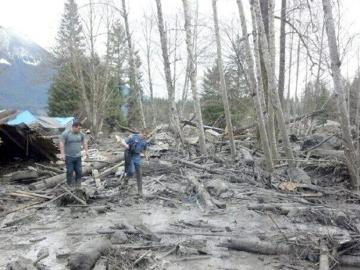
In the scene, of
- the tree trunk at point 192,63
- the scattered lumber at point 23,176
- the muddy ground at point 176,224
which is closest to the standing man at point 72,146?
the muddy ground at point 176,224

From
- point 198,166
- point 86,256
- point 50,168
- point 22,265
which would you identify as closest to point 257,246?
point 86,256

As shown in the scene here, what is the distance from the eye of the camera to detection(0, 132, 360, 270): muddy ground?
6684 mm

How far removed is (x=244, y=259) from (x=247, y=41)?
10.5m

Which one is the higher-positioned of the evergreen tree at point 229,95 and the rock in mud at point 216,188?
the evergreen tree at point 229,95

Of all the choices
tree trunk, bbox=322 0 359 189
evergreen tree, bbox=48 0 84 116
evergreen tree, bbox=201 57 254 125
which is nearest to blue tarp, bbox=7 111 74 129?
evergreen tree, bbox=48 0 84 116

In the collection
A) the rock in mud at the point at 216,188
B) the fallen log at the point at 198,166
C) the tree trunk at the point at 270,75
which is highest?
the tree trunk at the point at 270,75

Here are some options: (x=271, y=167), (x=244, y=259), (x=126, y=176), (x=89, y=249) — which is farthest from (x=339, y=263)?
(x=271, y=167)

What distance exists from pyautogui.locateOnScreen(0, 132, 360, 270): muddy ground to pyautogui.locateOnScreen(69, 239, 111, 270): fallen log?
13cm

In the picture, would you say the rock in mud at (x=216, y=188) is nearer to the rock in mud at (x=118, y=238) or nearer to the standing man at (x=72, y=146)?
the standing man at (x=72, y=146)

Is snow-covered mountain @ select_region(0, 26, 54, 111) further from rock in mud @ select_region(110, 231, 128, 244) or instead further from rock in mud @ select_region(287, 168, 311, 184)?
rock in mud @ select_region(110, 231, 128, 244)

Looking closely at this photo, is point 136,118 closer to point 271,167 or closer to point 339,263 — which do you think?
point 271,167

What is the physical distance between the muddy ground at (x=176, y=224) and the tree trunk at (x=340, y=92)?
2.44 ft

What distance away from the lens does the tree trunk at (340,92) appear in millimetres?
12109

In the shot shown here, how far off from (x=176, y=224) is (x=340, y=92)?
6.11m
